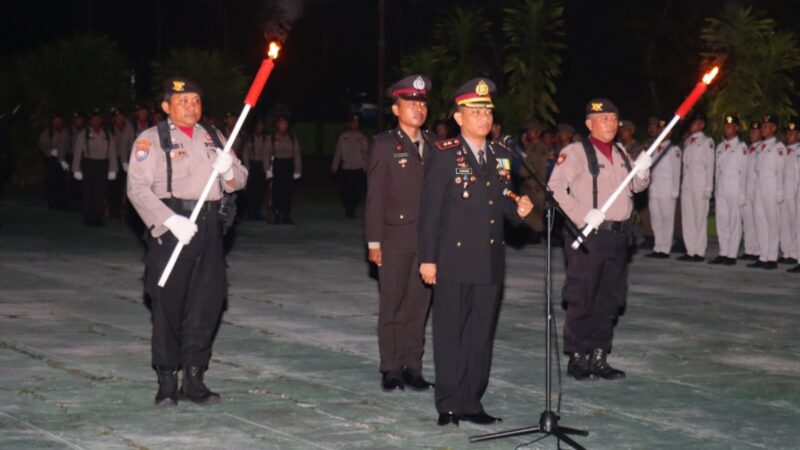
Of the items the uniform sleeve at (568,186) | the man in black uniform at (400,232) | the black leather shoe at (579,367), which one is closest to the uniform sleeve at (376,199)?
the man in black uniform at (400,232)

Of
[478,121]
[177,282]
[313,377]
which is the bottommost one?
[313,377]

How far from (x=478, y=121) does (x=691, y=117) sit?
545 inches

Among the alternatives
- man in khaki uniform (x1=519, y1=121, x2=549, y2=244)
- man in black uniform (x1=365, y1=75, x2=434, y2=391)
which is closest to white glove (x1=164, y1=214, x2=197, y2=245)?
man in black uniform (x1=365, y1=75, x2=434, y2=391)

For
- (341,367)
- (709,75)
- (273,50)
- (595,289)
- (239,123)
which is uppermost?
(273,50)

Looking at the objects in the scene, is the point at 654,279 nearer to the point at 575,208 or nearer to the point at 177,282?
the point at 575,208

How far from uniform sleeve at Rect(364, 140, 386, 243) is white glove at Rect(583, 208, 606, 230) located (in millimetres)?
1371

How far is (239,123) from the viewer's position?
9.27 meters

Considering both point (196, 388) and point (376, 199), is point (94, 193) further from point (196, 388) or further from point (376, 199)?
point (196, 388)

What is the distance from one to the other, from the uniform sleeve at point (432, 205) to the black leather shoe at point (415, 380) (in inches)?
56.2

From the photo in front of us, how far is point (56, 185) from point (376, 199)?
2048 cm

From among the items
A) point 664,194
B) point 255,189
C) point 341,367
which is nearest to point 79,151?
point 255,189

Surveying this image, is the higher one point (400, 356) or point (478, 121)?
point (478, 121)

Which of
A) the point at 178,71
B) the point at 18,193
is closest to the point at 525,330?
the point at 178,71

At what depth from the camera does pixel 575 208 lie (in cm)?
1073
